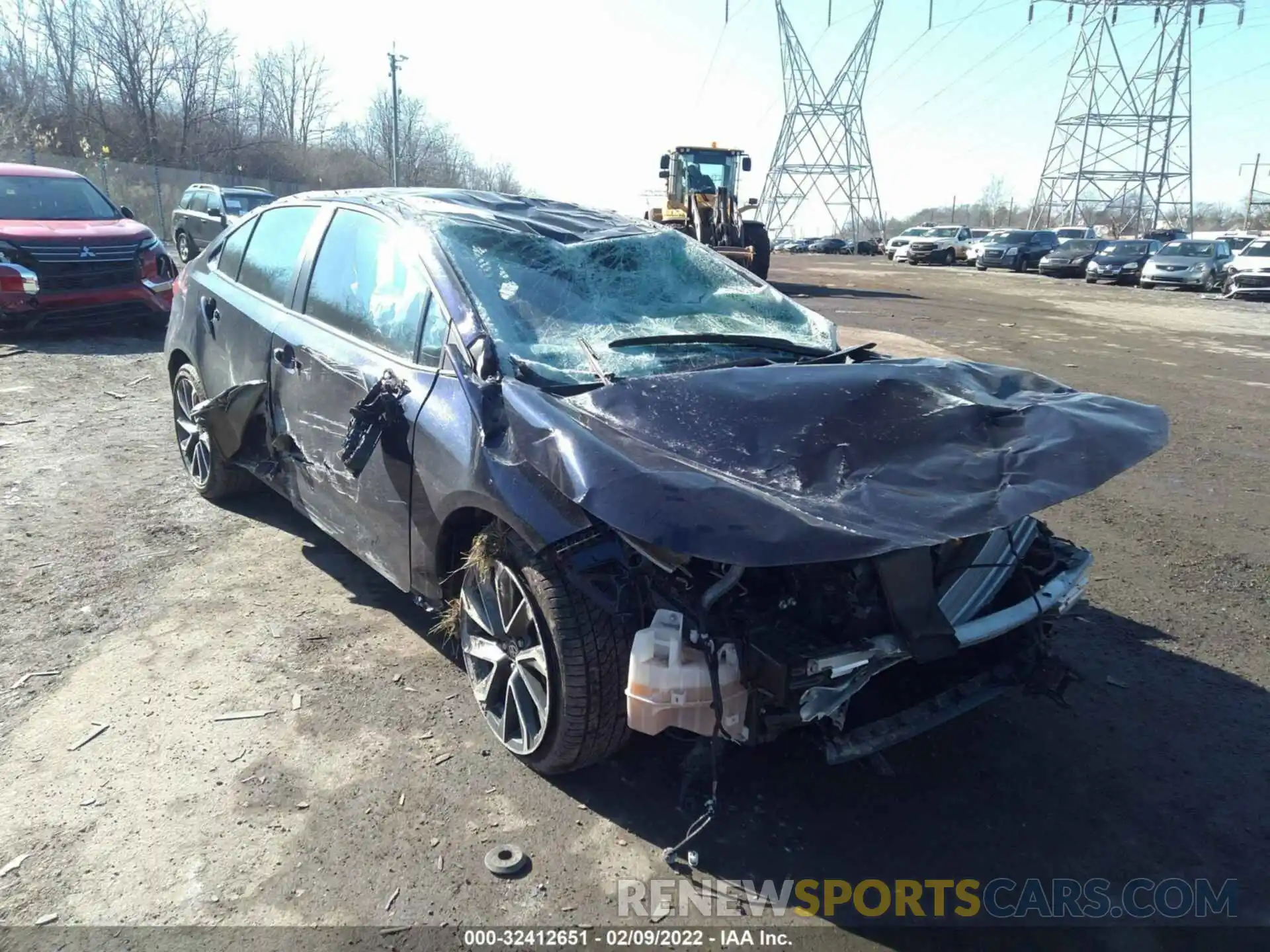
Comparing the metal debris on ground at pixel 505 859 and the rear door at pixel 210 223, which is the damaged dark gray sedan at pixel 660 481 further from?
the rear door at pixel 210 223

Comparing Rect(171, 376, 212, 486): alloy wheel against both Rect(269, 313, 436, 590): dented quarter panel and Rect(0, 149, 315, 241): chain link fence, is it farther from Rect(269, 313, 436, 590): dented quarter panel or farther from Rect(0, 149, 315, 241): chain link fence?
Rect(0, 149, 315, 241): chain link fence

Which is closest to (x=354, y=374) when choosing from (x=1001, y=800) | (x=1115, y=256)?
(x=1001, y=800)

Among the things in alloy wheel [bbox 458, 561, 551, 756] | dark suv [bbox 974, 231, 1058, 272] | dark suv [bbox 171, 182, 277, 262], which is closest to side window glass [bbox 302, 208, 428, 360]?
alloy wheel [bbox 458, 561, 551, 756]

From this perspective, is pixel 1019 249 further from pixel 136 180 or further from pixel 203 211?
pixel 136 180

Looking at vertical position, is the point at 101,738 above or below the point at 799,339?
below

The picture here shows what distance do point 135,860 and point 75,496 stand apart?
3560mm

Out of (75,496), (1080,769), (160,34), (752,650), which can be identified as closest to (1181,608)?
(1080,769)

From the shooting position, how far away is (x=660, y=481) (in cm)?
241

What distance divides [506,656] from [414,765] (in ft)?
1.63

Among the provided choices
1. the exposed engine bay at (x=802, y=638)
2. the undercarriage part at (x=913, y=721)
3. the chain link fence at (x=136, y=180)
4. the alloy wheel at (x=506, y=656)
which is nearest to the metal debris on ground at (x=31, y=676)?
the alloy wheel at (x=506, y=656)

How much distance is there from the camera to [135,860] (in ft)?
8.48

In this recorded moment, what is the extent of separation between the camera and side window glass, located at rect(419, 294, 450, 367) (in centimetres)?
325

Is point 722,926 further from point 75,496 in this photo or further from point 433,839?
point 75,496

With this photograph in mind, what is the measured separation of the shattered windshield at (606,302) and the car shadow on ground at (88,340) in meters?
7.93
